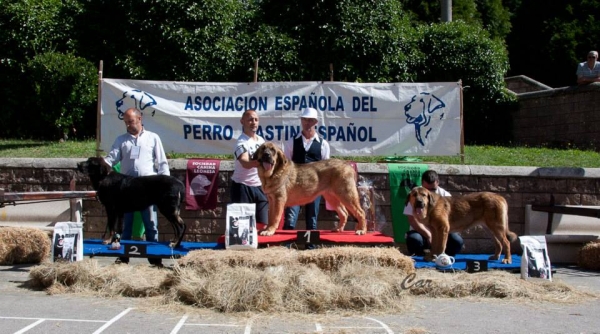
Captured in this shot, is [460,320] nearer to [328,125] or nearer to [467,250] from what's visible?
[467,250]

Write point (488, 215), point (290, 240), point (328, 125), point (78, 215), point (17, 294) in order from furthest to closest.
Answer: point (328, 125)
point (78, 215)
point (488, 215)
point (290, 240)
point (17, 294)

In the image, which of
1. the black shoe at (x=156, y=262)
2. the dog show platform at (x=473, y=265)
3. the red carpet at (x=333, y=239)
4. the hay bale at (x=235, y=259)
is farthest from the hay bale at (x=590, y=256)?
the black shoe at (x=156, y=262)

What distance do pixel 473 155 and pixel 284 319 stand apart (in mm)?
8332

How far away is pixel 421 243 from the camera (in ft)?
31.6

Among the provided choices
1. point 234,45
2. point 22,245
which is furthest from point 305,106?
point 234,45

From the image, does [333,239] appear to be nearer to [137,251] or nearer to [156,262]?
[156,262]

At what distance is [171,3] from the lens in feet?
57.2

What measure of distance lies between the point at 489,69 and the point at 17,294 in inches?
566

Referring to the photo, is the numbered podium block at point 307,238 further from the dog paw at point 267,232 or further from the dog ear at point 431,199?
the dog ear at point 431,199

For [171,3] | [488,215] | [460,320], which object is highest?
[171,3]

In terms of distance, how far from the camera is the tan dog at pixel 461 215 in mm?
9031

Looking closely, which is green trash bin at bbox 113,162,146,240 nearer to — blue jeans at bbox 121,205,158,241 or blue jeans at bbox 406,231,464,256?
blue jeans at bbox 121,205,158,241

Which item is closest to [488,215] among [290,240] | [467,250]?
[467,250]

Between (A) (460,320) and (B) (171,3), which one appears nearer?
(A) (460,320)
